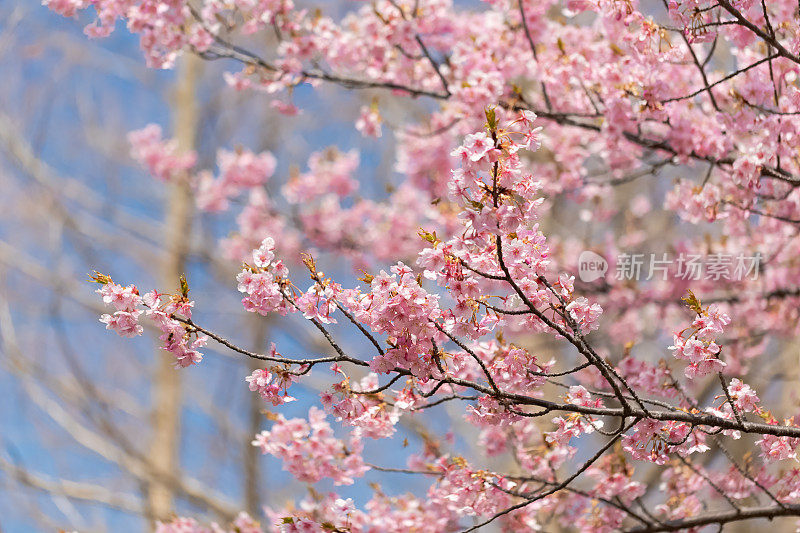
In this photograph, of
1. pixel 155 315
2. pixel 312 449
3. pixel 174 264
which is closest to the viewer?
pixel 155 315

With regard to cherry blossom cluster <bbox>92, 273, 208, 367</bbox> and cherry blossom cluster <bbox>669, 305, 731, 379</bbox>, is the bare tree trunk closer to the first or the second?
cherry blossom cluster <bbox>92, 273, 208, 367</bbox>

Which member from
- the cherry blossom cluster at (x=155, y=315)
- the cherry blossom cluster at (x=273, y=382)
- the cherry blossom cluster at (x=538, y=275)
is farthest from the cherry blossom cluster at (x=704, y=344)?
the cherry blossom cluster at (x=155, y=315)

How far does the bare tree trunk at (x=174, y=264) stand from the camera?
7371mm

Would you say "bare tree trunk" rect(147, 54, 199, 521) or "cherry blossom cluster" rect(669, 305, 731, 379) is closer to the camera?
"cherry blossom cluster" rect(669, 305, 731, 379)

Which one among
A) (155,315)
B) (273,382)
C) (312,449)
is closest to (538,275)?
(273,382)

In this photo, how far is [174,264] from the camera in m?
8.21

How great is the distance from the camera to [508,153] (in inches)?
65.6

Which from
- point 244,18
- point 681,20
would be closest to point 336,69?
point 244,18

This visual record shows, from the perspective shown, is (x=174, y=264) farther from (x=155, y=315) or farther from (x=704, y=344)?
(x=704, y=344)

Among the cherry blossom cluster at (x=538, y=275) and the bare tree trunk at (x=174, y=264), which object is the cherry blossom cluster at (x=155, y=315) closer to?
the cherry blossom cluster at (x=538, y=275)

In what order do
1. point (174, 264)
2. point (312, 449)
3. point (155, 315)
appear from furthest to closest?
point (174, 264), point (312, 449), point (155, 315)

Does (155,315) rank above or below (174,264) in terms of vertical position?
below

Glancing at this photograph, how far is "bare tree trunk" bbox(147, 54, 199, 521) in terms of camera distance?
24.2 feet

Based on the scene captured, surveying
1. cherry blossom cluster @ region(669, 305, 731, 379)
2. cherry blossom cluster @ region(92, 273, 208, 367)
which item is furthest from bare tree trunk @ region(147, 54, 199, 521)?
cherry blossom cluster @ region(669, 305, 731, 379)
